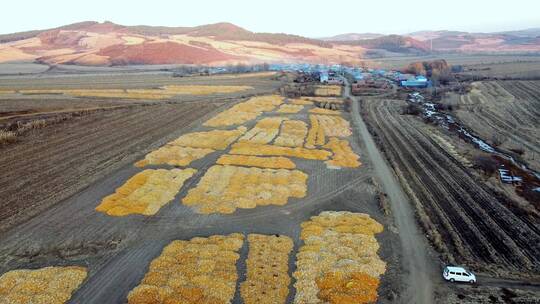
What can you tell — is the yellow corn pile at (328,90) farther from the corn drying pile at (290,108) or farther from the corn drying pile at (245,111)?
the corn drying pile at (290,108)

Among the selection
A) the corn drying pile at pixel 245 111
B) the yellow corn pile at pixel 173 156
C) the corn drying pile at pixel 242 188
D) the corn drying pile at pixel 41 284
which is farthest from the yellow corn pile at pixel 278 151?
the corn drying pile at pixel 41 284

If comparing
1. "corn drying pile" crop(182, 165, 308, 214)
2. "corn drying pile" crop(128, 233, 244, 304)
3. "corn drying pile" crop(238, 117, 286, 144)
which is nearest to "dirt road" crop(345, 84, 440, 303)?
"corn drying pile" crop(182, 165, 308, 214)

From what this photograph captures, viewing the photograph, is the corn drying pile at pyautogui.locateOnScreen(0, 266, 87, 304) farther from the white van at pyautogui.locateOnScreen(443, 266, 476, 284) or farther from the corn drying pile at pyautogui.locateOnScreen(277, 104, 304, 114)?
the corn drying pile at pyautogui.locateOnScreen(277, 104, 304, 114)

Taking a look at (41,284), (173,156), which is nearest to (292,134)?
(173,156)

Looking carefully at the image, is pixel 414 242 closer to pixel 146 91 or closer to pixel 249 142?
pixel 249 142

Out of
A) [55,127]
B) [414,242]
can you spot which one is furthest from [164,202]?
[55,127]

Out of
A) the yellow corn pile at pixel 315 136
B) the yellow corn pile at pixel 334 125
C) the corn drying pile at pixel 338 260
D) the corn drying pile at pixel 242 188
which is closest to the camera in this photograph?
the corn drying pile at pixel 338 260

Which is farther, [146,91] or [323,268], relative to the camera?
[146,91]
